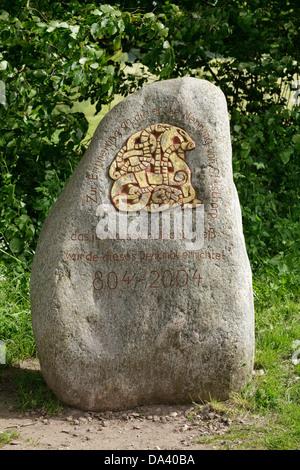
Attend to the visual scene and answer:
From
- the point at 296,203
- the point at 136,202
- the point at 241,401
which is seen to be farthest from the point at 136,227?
the point at 296,203

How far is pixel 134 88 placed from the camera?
607 cm

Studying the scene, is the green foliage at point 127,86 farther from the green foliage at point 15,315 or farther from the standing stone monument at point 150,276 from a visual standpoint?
the standing stone monument at point 150,276

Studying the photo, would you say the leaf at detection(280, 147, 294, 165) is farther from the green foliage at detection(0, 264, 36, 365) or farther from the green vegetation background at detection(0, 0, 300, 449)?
the green foliage at detection(0, 264, 36, 365)

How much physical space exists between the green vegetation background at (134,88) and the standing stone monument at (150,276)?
1.54 ft

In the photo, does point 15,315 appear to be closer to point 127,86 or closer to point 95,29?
point 95,29

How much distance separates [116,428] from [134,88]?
3.98m

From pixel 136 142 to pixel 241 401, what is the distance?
63.1 inches

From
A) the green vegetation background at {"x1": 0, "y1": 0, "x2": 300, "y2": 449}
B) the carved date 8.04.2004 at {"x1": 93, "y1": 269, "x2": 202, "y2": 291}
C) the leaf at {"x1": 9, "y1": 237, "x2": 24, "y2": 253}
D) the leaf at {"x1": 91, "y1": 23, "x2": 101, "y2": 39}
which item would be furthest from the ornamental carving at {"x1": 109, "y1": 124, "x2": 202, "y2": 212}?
the leaf at {"x1": 9, "y1": 237, "x2": 24, "y2": 253}

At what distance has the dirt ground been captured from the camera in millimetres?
2877

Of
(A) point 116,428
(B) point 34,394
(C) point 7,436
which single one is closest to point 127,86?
(B) point 34,394

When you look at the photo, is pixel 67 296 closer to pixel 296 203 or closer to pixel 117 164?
pixel 117 164

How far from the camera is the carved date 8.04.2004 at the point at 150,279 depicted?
10.4ft

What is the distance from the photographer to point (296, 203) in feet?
18.0

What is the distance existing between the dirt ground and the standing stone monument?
8 centimetres
